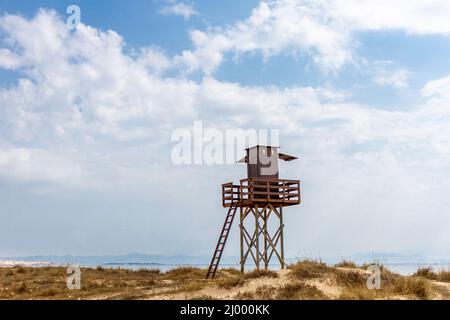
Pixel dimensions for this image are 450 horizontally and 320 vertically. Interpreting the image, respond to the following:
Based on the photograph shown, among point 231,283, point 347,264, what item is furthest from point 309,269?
point 347,264

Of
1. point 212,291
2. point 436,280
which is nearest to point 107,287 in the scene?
point 212,291

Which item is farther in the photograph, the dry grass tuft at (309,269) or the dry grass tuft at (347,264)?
the dry grass tuft at (347,264)

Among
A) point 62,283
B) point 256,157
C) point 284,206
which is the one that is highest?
point 256,157

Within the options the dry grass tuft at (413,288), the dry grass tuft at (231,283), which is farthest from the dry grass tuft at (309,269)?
the dry grass tuft at (413,288)

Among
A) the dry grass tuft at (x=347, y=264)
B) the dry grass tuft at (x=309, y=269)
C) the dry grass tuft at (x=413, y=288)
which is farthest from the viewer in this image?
the dry grass tuft at (x=347, y=264)

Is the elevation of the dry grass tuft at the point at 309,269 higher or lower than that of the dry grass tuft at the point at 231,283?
higher

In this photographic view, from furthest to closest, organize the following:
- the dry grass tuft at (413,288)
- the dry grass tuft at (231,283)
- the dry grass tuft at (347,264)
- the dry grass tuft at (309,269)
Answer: the dry grass tuft at (347,264) → the dry grass tuft at (309,269) → the dry grass tuft at (231,283) → the dry grass tuft at (413,288)

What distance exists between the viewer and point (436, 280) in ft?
77.2

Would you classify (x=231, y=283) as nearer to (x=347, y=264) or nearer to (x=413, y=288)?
(x=413, y=288)

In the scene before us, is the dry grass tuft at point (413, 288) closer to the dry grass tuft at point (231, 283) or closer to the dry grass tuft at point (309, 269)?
the dry grass tuft at point (309, 269)
